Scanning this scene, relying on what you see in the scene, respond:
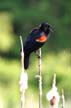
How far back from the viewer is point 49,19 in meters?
8.00

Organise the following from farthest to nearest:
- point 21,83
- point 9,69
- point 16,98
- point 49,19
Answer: point 49,19 < point 9,69 < point 16,98 < point 21,83

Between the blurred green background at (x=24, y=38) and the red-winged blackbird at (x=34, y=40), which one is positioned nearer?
the red-winged blackbird at (x=34, y=40)

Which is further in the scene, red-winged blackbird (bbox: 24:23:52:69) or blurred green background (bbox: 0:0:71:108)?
blurred green background (bbox: 0:0:71:108)

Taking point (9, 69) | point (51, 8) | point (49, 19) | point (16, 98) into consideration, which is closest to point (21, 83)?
point (16, 98)

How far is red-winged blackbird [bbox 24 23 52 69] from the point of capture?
1.45 m

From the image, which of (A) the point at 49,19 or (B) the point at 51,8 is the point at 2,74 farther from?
(B) the point at 51,8

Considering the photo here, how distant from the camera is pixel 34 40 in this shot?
1.72 meters

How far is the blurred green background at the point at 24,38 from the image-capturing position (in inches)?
277

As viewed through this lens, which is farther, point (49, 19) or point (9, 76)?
point (49, 19)

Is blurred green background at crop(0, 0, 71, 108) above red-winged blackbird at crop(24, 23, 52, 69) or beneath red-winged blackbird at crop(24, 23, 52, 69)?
beneath

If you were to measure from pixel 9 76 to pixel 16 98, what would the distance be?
1.40ft

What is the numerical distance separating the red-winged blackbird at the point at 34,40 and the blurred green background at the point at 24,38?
14.8 feet

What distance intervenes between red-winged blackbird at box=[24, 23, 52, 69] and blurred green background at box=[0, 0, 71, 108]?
452 cm

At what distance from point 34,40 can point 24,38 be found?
528cm
